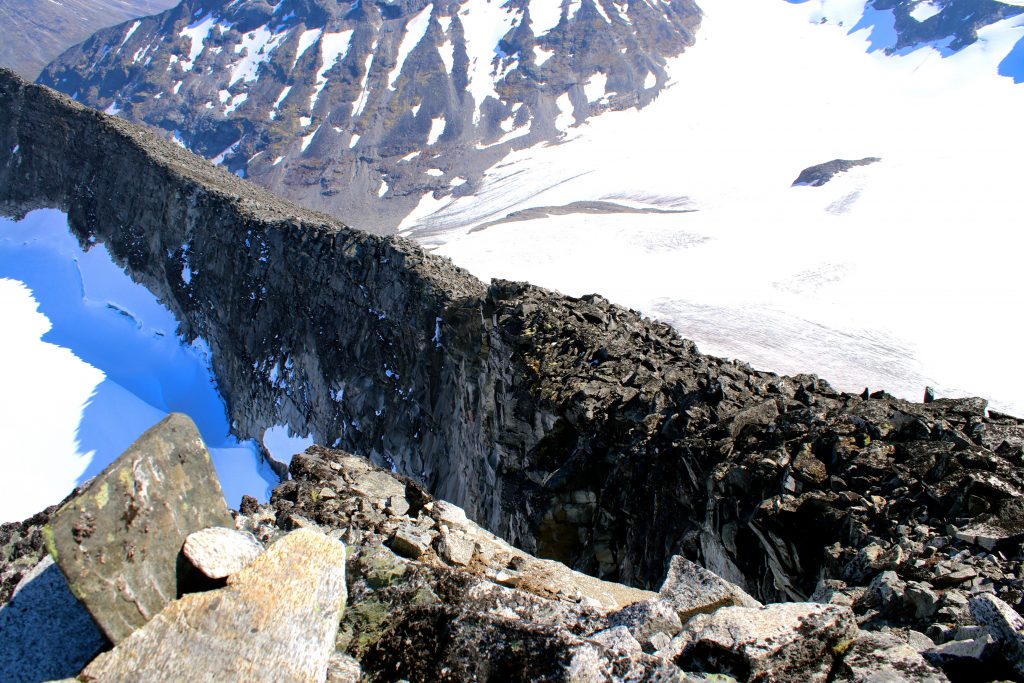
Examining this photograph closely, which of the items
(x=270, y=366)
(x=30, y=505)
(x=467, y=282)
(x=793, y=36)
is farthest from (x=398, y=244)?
(x=793, y=36)

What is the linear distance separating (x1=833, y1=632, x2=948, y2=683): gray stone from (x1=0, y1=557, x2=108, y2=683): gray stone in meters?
4.80

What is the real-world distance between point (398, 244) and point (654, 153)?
8044 centimetres

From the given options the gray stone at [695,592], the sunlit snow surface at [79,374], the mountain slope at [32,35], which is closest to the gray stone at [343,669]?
the gray stone at [695,592]

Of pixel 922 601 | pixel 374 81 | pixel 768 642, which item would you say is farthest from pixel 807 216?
pixel 374 81

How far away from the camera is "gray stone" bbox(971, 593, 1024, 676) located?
488cm

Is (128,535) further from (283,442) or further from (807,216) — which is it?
(807,216)

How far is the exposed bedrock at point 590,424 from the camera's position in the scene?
27.2 feet

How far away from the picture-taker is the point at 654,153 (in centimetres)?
10056

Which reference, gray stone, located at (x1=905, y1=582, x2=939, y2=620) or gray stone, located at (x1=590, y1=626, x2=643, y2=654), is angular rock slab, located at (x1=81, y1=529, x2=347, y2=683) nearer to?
gray stone, located at (x1=590, y1=626, x2=643, y2=654)

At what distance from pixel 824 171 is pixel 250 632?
84.5 meters

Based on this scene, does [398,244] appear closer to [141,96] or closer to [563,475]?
[563,475]

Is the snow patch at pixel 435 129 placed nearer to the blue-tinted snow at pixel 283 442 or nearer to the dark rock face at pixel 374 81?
the dark rock face at pixel 374 81

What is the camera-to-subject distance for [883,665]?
4.92m

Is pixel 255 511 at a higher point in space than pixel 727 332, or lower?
higher
